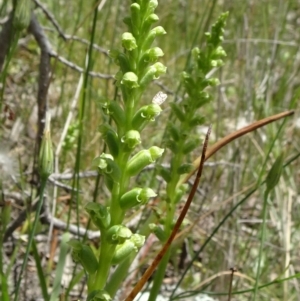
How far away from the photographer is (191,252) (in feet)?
7.74

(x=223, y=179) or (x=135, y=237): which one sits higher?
(x=223, y=179)

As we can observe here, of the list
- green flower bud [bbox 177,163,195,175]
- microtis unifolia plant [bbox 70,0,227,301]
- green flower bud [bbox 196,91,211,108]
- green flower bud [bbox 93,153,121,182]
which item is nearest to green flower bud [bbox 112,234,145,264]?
microtis unifolia plant [bbox 70,0,227,301]

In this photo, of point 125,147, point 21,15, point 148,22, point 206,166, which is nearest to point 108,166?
point 125,147

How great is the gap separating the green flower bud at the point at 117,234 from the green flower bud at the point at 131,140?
133 millimetres

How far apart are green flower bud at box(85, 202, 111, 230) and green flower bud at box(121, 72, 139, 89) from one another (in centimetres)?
21

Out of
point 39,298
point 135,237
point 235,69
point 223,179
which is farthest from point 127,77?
point 235,69

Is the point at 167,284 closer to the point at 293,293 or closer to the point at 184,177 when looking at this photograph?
the point at 293,293

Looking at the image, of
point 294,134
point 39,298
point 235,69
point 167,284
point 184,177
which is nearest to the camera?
point 184,177

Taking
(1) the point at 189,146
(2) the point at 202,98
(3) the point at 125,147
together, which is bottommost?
(3) the point at 125,147

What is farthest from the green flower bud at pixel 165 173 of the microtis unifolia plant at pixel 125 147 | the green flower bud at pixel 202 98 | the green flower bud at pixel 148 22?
the green flower bud at pixel 148 22

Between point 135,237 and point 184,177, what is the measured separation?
0.54m

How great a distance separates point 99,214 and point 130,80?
0.75 feet

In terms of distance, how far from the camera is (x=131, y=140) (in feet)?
3.22

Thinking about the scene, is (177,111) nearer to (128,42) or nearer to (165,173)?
A: (165,173)
